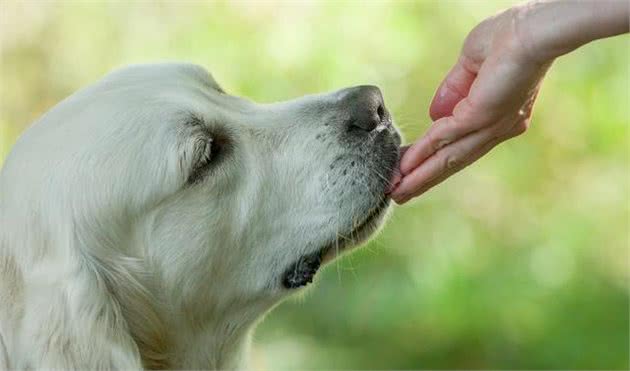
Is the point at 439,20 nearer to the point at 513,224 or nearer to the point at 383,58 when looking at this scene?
the point at 383,58

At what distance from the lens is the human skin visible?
264 cm

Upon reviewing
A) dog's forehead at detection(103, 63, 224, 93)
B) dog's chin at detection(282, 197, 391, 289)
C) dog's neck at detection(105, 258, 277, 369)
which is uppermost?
dog's forehead at detection(103, 63, 224, 93)

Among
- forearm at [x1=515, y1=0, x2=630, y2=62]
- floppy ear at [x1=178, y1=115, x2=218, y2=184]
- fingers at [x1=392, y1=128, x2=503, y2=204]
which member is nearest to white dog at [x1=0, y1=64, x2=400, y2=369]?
floppy ear at [x1=178, y1=115, x2=218, y2=184]

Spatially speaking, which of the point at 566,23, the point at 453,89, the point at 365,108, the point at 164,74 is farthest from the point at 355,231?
the point at 566,23

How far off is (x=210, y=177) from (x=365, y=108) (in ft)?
1.70

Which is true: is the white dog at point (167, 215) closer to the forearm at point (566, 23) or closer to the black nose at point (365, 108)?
the black nose at point (365, 108)

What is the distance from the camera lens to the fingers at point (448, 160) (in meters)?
2.93

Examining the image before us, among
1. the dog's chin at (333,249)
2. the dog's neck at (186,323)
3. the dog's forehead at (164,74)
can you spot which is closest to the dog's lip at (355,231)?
the dog's chin at (333,249)

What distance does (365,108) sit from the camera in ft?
10.6

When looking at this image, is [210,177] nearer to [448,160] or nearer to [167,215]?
[167,215]

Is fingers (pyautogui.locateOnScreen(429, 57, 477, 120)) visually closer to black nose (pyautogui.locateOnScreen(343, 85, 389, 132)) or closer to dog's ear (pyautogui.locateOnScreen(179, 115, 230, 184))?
black nose (pyautogui.locateOnScreen(343, 85, 389, 132))

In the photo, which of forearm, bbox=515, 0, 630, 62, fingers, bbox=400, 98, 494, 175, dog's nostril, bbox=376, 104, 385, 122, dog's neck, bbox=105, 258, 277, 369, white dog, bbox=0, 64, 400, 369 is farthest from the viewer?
dog's nostril, bbox=376, 104, 385, 122

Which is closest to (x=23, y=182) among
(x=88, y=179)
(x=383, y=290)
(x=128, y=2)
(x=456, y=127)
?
(x=88, y=179)

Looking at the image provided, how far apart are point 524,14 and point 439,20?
397cm
